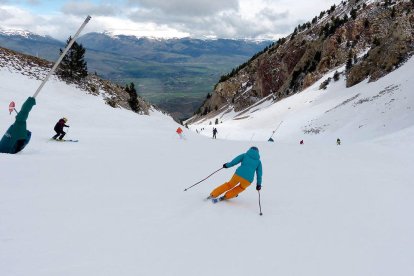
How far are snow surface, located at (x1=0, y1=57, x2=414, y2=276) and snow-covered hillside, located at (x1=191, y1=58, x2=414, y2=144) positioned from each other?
19603 millimetres

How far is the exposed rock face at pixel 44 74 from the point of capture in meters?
42.4

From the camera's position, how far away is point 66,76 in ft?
150

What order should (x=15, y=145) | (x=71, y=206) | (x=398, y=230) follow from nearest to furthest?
(x=71, y=206)
(x=398, y=230)
(x=15, y=145)

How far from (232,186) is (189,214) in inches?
69.8

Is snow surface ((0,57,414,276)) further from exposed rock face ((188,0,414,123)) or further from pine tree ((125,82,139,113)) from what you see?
exposed rock face ((188,0,414,123))

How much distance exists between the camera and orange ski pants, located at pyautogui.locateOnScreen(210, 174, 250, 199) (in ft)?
33.3

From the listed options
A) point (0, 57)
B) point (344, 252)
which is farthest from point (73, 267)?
point (0, 57)

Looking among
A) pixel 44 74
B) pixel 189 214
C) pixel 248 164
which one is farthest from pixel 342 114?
pixel 189 214

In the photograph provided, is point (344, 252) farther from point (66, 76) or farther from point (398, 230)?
point (66, 76)

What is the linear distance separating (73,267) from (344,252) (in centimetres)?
527

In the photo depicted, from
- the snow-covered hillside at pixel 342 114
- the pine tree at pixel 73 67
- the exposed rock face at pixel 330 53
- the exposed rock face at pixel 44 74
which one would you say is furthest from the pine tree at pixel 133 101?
the exposed rock face at pixel 330 53

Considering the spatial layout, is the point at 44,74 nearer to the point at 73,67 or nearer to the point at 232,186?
the point at 73,67

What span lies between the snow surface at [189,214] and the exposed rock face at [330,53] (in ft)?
144

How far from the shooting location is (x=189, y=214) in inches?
351
